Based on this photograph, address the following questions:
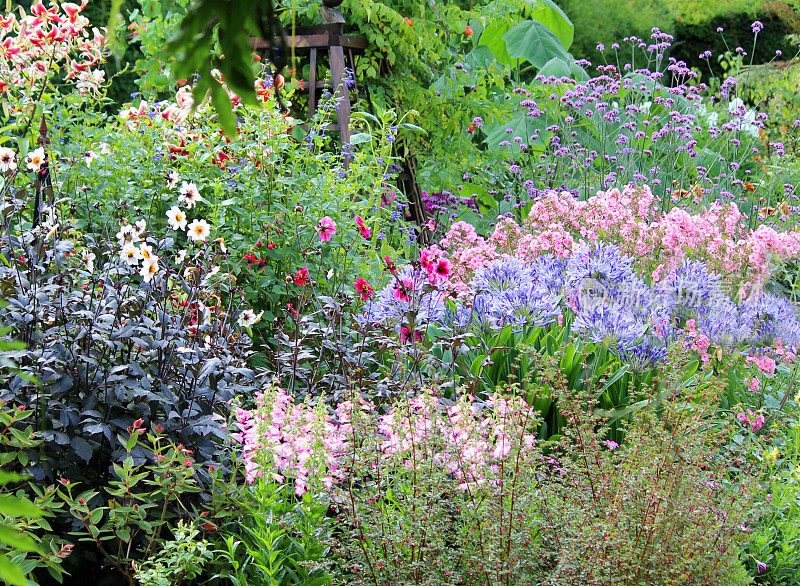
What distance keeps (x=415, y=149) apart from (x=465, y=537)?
482cm

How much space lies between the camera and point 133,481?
78.6 inches

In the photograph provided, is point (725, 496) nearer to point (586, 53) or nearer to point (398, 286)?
point (398, 286)

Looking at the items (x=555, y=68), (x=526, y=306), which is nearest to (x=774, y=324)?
(x=526, y=306)

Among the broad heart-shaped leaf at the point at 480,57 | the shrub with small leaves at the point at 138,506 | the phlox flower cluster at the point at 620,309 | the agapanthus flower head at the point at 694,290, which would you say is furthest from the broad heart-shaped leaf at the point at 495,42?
the shrub with small leaves at the point at 138,506

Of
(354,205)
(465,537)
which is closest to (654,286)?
(354,205)

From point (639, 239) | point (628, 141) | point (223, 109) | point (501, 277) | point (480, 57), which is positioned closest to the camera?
point (223, 109)

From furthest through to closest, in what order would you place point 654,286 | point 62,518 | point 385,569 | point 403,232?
1. point 403,232
2. point 654,286
3. point 62,518
4. point 385,569

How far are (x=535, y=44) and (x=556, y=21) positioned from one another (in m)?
0.85

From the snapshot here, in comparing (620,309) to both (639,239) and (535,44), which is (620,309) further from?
(535,44)

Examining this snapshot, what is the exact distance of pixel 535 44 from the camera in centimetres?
888

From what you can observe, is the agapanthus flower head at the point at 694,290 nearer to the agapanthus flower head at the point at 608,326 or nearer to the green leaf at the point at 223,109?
the agapanthus flower head at the point at 608,326

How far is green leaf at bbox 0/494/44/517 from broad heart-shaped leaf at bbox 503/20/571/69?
8835mm

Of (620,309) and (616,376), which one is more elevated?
(620,309)

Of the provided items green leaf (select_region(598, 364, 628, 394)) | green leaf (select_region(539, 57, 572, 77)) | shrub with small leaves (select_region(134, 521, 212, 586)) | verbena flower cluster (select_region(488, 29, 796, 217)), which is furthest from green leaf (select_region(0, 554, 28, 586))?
green leaf (select_region(539, 57, 572, 77))
